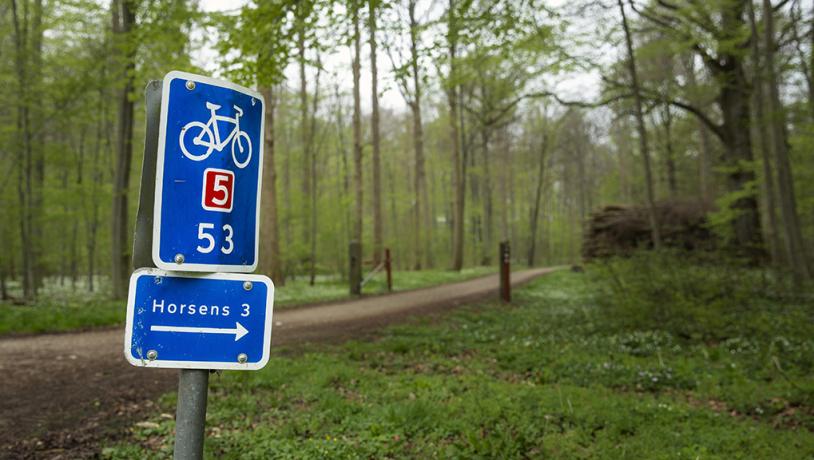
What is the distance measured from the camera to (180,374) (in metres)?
1.31

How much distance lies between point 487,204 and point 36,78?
31.4m

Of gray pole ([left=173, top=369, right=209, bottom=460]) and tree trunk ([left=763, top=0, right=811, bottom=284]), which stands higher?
tree trunk ([left=763, top=0, right=811, bottom=284])

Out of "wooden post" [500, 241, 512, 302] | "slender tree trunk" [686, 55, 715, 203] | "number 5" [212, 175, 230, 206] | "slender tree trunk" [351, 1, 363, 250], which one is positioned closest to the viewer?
"number 5" [212, 175, 230, 206]

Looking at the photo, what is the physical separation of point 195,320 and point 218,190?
36 centimetres

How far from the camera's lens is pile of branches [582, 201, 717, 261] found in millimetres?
19859

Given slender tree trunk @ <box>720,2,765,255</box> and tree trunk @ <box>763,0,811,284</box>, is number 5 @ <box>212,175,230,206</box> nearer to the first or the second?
tree trunk @ <box>763,0,811,284</box>

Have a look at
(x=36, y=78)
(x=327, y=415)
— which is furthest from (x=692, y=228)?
(x=36, y=78)

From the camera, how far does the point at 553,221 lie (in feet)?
154

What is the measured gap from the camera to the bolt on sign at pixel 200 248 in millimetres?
1297

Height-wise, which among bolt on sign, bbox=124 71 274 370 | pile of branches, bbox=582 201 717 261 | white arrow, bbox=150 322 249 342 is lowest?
white arrow, bbox=150 322 249 342

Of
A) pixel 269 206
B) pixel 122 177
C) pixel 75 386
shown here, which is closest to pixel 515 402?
pixel 75 386

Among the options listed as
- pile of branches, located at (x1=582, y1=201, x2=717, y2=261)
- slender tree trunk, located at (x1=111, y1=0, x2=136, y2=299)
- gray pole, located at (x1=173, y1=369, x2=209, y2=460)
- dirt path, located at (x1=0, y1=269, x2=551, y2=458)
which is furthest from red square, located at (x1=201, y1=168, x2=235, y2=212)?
pile of branches, located at (x1=582, y1=201, x2=717, y2=261)

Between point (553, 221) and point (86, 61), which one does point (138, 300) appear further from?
point (553, 221)

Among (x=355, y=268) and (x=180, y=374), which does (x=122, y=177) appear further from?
(x=180, y=374)
